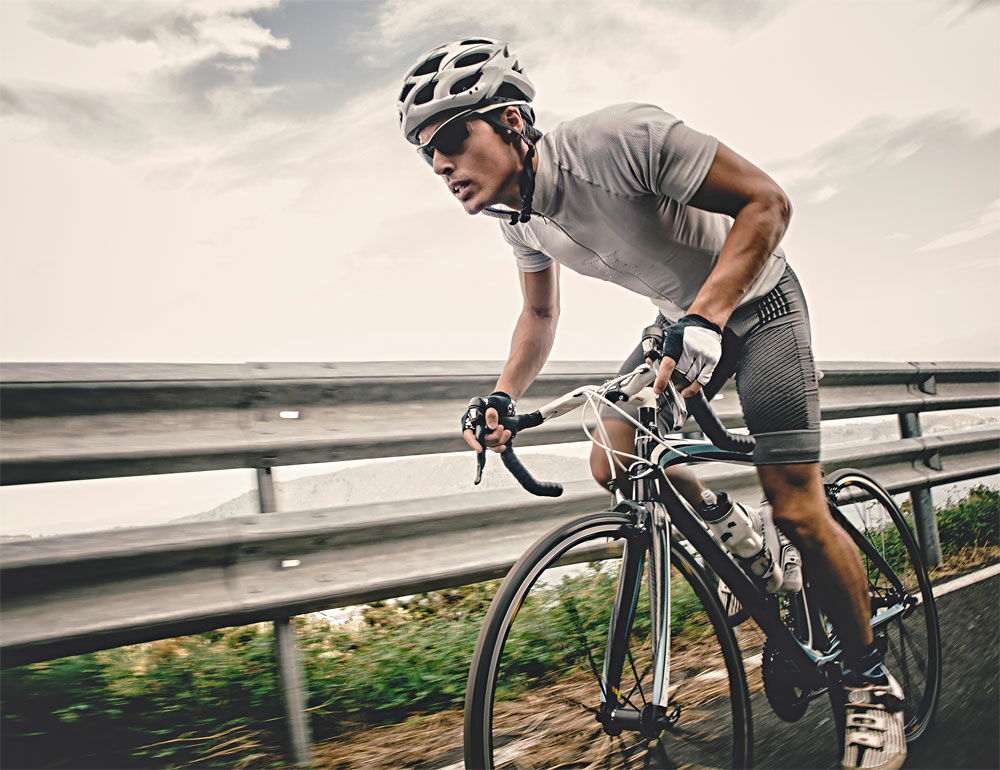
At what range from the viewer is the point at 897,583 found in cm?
300

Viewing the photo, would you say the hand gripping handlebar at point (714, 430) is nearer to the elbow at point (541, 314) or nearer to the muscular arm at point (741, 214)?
the muscular arm at point (741, 214)

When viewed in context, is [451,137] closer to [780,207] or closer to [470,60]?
[470,60]

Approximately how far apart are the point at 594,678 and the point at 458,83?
5.52ft

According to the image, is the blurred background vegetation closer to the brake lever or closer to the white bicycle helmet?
the brake lever

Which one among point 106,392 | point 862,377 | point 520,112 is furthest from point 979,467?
point 106,392

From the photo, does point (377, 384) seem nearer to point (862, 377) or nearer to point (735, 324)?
point (735, 324)

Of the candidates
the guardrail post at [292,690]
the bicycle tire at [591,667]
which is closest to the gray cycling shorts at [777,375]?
the bicycle tire at [591,667]

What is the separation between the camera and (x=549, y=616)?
84.6 inches

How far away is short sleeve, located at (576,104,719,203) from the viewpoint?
2.03 metres

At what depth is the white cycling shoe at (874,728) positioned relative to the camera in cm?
238

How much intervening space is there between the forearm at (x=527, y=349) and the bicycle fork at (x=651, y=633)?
709mm

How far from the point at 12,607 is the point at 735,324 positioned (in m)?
2.22

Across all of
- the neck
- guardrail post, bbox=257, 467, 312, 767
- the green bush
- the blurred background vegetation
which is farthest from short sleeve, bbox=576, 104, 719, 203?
the green bush

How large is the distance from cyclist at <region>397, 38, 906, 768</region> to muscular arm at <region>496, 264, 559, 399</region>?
24 millimetres
